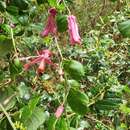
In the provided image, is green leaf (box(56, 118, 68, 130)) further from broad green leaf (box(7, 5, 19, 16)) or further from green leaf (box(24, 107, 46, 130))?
broad green leaf (box(7, 5, 19, 16))

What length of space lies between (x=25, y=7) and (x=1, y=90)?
0.27 metres

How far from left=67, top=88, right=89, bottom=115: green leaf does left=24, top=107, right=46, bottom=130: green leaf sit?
0.07 metres

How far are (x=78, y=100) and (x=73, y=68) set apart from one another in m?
0.06

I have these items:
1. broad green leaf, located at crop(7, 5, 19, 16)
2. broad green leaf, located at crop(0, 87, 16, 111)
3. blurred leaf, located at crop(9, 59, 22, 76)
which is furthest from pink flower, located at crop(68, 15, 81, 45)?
broad green leaf, located at crop(7, 5, 19, 16)

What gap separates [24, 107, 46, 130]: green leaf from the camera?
80 centimetres

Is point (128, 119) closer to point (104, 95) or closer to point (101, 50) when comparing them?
point (101, 50)

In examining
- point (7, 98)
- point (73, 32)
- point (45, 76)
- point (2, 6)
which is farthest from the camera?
point (45, 76)

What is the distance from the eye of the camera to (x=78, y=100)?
761mm

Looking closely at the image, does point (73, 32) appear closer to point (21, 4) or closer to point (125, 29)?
point (125, 29)

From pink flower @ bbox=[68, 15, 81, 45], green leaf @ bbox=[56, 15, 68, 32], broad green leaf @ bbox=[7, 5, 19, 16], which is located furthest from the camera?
broad green leaf @ bbox=[7, 5, 19, 16]

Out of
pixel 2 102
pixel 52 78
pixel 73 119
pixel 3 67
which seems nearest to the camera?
pixel 2 102

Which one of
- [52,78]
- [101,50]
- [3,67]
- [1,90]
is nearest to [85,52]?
[101,50]

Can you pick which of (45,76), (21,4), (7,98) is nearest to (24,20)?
(21,4)

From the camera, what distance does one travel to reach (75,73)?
2.43 ft
